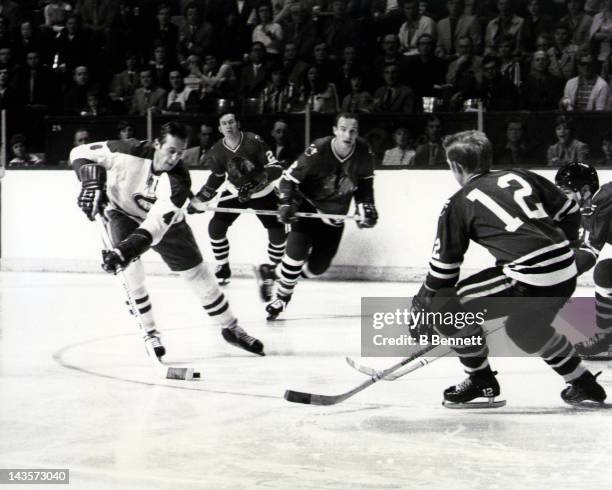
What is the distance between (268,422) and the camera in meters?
3.88

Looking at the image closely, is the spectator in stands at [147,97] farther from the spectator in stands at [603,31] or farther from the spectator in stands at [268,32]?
the spectator in stands at [603,31]

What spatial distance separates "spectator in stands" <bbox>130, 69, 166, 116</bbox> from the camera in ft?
31.7

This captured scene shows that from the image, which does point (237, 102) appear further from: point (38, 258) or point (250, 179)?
point (38, 258)

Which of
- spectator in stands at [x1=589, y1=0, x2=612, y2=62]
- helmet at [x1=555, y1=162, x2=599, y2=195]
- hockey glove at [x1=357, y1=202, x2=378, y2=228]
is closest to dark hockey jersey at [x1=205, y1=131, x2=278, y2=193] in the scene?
hockey glove at [x1=357, y1=202, x2=378, y2=228]

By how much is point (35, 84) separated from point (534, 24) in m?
4.15

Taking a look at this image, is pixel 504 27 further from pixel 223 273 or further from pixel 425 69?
pixel 223 273

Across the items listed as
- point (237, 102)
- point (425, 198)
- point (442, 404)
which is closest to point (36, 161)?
point (237, 102)

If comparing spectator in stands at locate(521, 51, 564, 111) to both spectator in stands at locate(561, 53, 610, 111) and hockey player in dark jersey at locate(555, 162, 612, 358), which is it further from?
hockey player in dark jersey at locate(555, 162, 612, 358)

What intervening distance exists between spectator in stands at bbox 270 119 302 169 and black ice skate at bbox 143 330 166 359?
3.63 metres

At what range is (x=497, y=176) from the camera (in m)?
3.91

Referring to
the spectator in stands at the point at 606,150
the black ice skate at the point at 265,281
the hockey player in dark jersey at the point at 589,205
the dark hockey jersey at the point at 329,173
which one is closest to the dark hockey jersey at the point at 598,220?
the hockey player in dark jersey at the point at 589,205

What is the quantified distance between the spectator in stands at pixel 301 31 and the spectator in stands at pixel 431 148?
5.07 ft

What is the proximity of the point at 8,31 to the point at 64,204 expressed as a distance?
2.16 meters

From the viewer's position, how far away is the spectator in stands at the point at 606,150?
795cm
